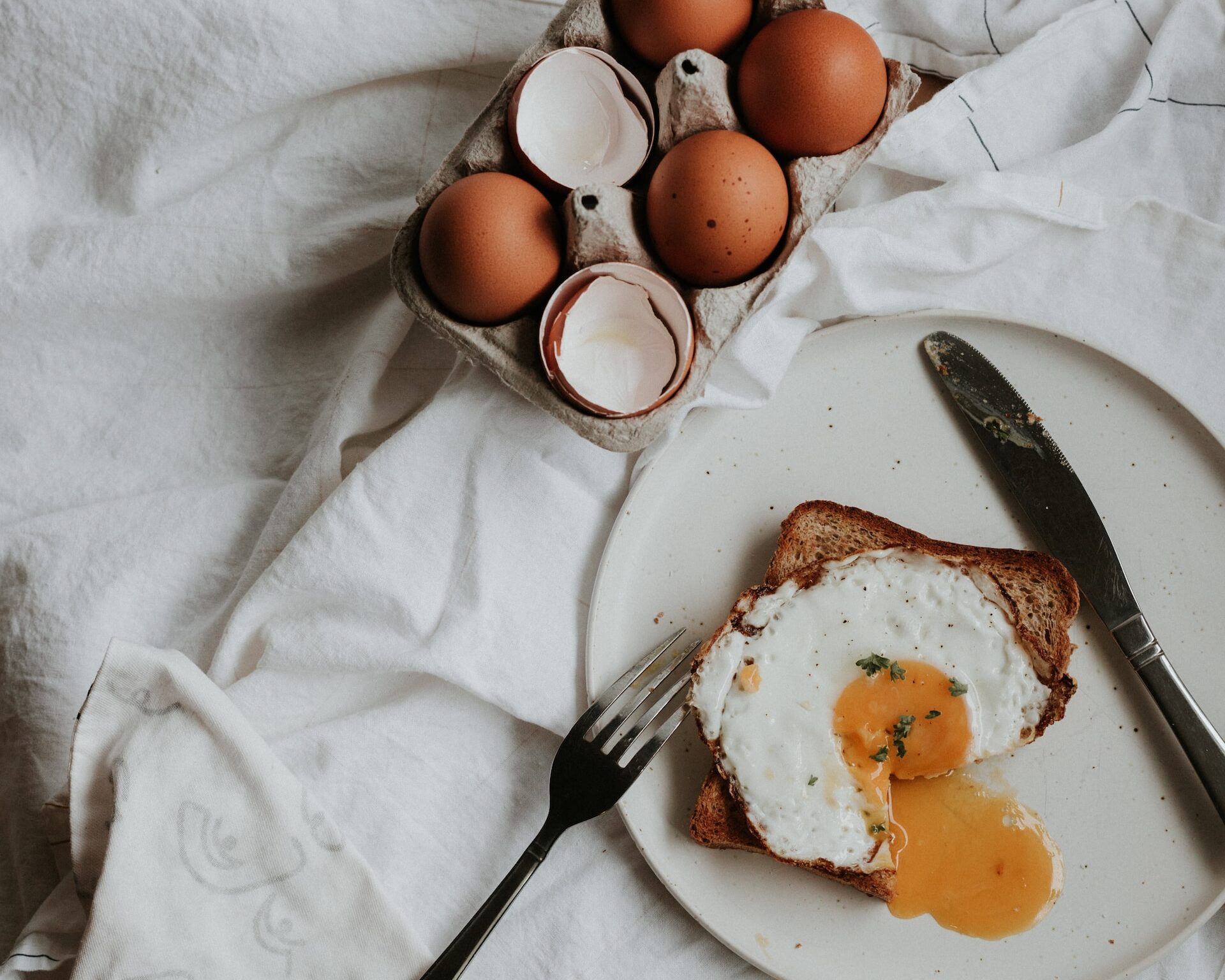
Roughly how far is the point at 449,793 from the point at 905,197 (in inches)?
54.5

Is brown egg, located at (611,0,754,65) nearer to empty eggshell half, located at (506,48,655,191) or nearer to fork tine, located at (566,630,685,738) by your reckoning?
empty eggshell half, located at (506,48,655,191)

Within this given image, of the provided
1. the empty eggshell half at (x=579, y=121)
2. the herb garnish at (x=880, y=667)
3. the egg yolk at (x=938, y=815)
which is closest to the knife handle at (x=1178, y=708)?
the egg yolk at (x=938, y=815)

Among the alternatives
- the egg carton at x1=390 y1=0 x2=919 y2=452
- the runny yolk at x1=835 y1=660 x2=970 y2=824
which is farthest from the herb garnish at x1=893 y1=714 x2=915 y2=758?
the egg carton at x1=390 y1=0 x2=919 y2=452

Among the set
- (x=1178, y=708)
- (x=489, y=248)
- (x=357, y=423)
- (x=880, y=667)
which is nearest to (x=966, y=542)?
(x=880, y=667)

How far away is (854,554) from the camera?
1.68m

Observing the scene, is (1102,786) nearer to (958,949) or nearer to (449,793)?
(958,949)

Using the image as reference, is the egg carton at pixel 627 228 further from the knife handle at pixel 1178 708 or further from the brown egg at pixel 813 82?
the knife handle at pixel 1178 708

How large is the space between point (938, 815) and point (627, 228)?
1.15 metres

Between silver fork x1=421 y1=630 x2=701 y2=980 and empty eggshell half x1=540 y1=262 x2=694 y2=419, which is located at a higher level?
empty eggshell half x1=540 y1=262 x2=694 y2=419

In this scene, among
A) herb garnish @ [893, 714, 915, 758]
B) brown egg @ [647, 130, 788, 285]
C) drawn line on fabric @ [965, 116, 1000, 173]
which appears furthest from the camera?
drawn line on fabric @ [965, 116, 1000, 173]

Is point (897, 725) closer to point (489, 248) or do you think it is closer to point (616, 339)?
point (616, 339)

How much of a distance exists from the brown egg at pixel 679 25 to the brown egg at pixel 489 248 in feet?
1.01

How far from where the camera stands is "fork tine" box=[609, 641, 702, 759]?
164cm

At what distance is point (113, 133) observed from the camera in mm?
1767
